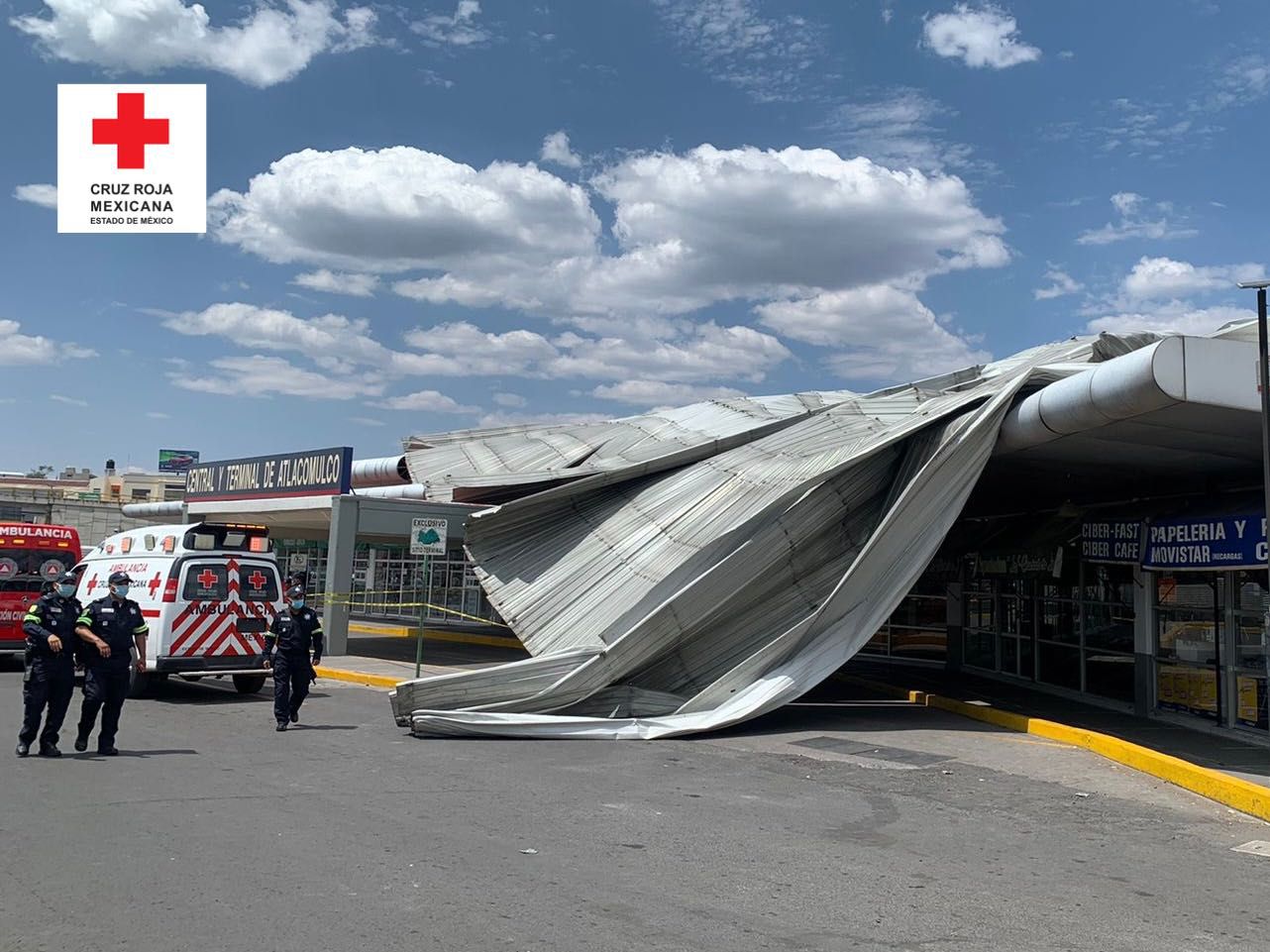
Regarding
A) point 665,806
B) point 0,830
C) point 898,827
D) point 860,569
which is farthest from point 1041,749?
point 0,830

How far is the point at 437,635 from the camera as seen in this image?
96.1 feet

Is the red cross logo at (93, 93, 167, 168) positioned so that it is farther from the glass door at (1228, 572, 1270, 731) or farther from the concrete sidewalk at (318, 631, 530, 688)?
→ the glass door at (1228, 572, 1270, 731)

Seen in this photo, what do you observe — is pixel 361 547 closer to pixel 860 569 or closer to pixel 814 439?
pixel 814 439

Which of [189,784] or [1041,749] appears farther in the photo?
[1041,749]

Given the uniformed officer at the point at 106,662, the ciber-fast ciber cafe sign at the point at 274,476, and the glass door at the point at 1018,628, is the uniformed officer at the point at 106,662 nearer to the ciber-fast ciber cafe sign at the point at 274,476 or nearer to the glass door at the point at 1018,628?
the ciber-fast ciber cafe sign at the point at 274,476

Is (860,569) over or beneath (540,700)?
over

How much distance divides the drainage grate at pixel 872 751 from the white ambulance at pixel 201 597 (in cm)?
754

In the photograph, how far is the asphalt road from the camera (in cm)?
548

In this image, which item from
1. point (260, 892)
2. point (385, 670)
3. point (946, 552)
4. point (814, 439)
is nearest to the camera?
point (260, 892)

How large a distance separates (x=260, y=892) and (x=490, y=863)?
1390mm

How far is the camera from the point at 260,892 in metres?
5.82

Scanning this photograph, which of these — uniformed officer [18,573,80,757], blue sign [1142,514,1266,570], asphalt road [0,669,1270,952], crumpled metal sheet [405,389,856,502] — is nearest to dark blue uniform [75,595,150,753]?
uniformed officer [18,573,80,757]

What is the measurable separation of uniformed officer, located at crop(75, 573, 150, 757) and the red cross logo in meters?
8.63

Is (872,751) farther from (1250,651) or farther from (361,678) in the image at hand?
(361,678)
